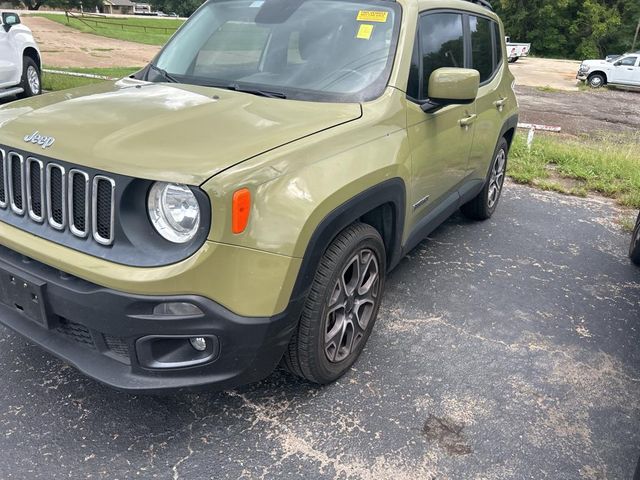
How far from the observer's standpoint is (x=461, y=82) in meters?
3.04

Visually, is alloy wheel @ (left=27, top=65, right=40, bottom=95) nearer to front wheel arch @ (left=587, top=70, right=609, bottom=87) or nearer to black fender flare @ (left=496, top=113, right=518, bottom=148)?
black fender flare @ (left=496, top=113, right=518, bottom=148)

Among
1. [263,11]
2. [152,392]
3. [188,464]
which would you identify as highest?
[263,11]

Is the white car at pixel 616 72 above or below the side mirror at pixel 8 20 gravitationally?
below

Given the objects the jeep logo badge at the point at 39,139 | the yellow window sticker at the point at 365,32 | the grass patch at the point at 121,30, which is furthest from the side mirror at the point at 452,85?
the grass patch at the point at 121,30

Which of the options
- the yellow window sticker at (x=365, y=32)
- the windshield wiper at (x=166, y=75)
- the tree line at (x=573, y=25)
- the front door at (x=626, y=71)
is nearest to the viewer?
the yellow window sticker at (x=365, y=32)

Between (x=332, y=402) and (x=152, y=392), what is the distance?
0.91m

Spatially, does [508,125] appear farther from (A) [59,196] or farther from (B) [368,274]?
(A) [59,196]

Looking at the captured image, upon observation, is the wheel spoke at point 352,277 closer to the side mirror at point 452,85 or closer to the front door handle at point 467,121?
the side mirror at point 452,85

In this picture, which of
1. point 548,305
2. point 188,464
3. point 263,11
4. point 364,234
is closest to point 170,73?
point 263,11

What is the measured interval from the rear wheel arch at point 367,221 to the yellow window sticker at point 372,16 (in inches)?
37.9

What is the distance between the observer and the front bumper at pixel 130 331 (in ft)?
6.84

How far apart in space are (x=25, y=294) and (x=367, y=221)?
159cm

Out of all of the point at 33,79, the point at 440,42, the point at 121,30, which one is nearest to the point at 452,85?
the point at 440,42

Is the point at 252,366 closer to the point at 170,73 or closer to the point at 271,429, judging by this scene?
the point at 271,429
